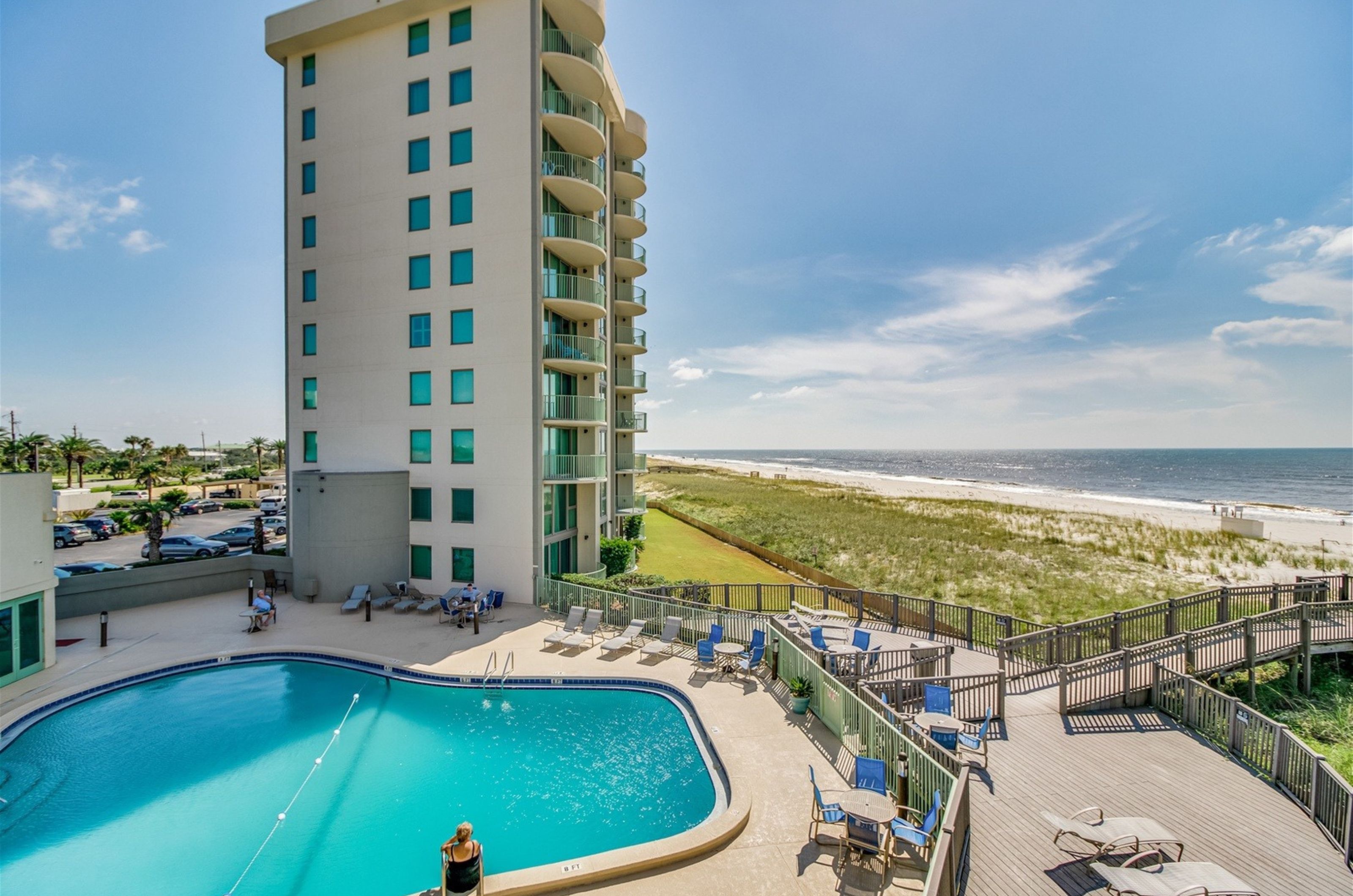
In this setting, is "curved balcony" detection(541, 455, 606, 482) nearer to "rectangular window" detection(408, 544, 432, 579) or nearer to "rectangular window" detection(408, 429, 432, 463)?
"rectangular window" detection(408, 429, 432, 463)

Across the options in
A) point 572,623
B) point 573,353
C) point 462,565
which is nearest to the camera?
point 572,623

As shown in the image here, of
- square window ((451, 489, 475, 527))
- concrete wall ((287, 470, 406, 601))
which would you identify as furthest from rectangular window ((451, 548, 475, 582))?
concrete wall ((287, 470, 406, 601))

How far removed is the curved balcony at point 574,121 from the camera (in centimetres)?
1998

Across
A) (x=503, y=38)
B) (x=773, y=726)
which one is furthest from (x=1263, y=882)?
(x=503, y=38)

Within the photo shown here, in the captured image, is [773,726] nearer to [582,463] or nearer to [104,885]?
[104,885]

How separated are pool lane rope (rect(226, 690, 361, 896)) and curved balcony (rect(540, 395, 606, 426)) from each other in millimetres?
10486

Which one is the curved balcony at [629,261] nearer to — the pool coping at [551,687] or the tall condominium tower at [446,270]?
the tall condominium tower at [446,270]

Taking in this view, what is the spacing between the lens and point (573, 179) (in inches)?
790

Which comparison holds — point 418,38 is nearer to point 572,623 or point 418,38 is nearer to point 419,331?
point 419,331

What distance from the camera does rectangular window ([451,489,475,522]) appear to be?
20141 millimetres

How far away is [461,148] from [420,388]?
8.87 m

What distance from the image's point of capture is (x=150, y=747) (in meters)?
10.8

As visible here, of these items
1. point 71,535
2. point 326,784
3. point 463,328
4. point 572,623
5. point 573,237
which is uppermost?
point 573,237

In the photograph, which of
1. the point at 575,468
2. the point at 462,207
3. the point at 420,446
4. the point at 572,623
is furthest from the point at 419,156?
the point at 572,623
